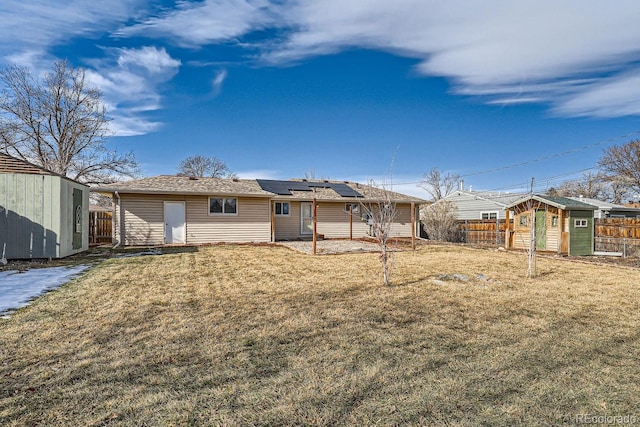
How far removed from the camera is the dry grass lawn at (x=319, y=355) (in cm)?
239

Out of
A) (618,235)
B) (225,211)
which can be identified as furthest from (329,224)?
(618,235)

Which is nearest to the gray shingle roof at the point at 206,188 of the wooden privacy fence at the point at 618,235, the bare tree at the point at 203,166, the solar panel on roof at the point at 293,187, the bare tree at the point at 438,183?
the solar panel on roof at the point at 293,187

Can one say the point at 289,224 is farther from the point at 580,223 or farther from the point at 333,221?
the point at 580,223

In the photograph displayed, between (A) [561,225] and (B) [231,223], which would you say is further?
(B) [231,223]

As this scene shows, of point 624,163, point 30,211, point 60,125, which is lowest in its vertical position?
point 30,211

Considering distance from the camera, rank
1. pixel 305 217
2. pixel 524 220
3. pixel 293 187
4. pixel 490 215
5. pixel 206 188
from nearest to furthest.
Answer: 1. pixel 524 220
2. pixel 206 188
3. pixel 305 217
4. pixel 293 187
5. pixel 490 215

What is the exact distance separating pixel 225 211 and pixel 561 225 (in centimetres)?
1373

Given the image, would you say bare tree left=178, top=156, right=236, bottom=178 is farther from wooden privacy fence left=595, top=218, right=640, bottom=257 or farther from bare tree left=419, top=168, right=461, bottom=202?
wooden privacy fence left=595, top=218, right=640, bottom=257

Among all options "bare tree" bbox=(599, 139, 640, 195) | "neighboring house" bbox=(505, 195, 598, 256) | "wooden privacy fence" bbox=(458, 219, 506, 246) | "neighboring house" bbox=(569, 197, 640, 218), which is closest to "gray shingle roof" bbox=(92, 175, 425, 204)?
"wooden privacy fence" bbox=(458, 219, 506, 246)

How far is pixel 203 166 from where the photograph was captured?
133ft

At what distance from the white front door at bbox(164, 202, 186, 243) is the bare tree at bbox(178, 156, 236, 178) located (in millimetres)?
26211

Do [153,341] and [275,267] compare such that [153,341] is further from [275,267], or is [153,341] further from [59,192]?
[59,192]

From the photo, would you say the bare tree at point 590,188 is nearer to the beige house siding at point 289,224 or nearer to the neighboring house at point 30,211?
the beige house siding at point 289,224

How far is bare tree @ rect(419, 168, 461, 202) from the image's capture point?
42000 millimetres
